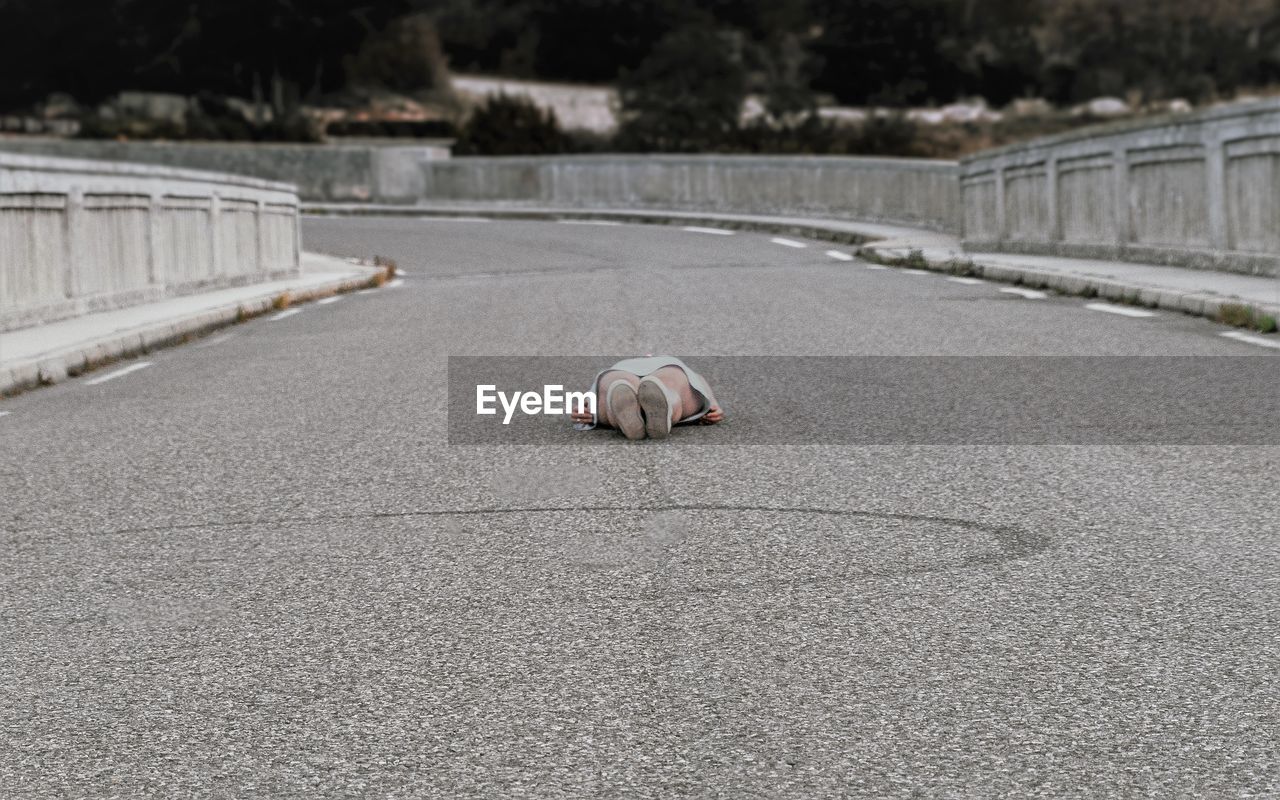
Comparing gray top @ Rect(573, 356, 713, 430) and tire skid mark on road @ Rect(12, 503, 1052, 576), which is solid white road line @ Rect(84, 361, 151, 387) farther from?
tire skid mark on road @ Rect(12, 503, 1052, 576)

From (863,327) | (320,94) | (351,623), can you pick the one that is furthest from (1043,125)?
(351,623)

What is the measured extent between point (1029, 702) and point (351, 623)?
2.00 meters

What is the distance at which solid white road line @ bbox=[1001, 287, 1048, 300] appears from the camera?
16.5 meters

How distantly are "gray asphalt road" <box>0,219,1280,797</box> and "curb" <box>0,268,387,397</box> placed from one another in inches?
56.4

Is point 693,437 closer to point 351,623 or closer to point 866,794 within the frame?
point 351,623

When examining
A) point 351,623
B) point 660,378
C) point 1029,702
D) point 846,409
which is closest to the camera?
point 1029,702

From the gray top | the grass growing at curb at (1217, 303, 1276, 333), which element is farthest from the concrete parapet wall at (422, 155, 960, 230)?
the gray top

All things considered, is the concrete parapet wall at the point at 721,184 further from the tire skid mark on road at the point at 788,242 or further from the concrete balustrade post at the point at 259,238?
the concrete balustrade post at the point at 259,238

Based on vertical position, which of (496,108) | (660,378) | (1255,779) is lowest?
(1255,779)

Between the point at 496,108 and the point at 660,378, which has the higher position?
the point at 496,108

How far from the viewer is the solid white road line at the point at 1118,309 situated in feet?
47.2

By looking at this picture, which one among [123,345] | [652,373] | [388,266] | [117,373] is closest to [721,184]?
[388,266]

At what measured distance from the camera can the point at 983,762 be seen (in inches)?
155

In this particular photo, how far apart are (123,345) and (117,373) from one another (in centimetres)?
121
